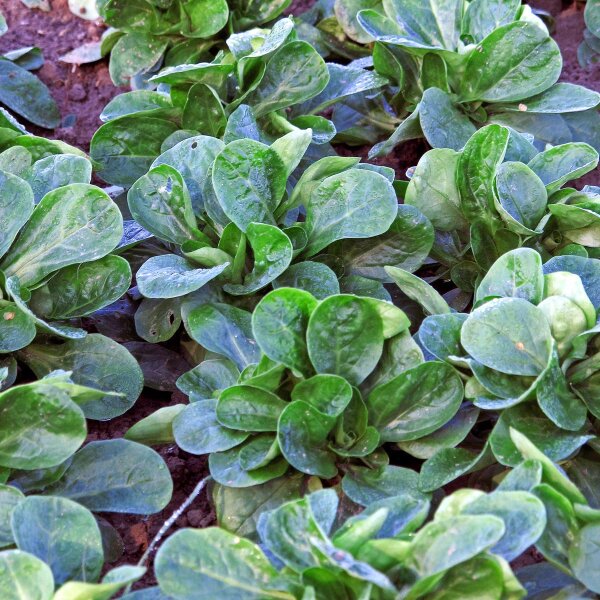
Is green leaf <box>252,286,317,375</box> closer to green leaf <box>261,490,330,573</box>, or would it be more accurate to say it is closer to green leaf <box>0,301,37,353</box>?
green leaf <box>261,490,330,573</box>

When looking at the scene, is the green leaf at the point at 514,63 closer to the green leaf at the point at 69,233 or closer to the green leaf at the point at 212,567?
the green leaf at the point at 69,233

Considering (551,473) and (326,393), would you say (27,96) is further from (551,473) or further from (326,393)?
(551,473)

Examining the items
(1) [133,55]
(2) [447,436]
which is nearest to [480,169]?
(2) [447,436]

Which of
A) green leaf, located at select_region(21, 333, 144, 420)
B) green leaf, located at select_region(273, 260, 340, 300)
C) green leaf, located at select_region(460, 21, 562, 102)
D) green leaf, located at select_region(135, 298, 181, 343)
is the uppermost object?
green leaf, located at select_region(460, 21, 562, 102)

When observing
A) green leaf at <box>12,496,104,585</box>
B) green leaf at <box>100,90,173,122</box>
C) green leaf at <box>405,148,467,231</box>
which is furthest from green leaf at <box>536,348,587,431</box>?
green leaf at <box>100,90,173,122</box>

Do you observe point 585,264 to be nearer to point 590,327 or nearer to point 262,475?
point 590,327
